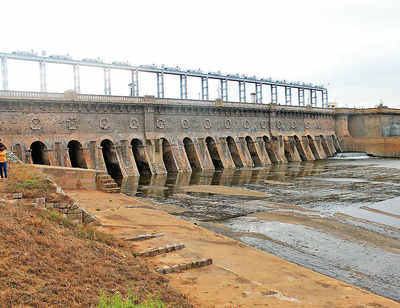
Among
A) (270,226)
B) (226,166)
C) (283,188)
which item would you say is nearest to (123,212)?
(270,226)

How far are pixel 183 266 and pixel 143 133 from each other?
1279 inches

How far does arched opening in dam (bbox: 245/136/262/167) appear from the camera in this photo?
53.5 meters

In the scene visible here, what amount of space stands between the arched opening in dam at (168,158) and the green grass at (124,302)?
116 feet

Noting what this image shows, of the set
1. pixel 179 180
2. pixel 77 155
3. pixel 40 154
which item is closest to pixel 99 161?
pixel 77 155

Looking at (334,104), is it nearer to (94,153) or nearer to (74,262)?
(94,153)

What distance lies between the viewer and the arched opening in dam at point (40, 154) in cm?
3362

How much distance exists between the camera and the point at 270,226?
17047 mm

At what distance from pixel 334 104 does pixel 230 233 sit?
98.1 m

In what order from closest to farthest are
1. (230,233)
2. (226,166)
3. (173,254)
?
(173,254) < (230,233) < (226,166)

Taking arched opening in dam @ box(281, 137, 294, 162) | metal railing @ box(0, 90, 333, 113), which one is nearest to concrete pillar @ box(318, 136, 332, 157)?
arched opening in dam @ box(281, 137, 294, 162)

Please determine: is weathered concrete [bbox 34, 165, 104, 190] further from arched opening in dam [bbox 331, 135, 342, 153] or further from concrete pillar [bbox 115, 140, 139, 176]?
arched opening in dam [bbox 331, 135, 342, 153]

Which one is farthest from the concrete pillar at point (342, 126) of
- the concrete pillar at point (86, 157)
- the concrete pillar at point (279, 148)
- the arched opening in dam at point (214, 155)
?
the concrete pillar at point (86, 157)

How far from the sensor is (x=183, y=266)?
383 inches

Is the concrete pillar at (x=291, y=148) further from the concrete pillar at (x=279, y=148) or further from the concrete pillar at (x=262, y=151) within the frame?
the concrete pillar at (x=262, y=151)
